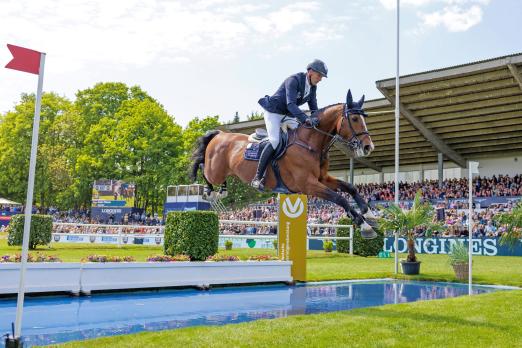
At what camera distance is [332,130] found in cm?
465

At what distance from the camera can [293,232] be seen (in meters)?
11.6

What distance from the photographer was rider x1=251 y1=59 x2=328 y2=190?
4.43 meters

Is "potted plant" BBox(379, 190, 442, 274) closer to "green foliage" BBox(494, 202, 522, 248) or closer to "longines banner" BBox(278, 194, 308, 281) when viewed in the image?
"green foliage" BBox(494, 202, 522, 248)

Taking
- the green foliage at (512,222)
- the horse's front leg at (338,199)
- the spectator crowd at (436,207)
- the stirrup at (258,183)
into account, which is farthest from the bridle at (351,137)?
the spectator crowd at (436,207)

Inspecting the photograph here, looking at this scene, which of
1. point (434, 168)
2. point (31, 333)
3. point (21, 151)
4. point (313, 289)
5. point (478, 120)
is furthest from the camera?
point (21, 151)

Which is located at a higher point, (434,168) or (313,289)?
(434,168)

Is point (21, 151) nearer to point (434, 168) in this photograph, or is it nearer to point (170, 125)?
point (170, 125)

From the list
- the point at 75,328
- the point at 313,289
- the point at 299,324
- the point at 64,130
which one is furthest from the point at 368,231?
the point at 64,130

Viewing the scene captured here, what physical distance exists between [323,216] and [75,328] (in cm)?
2653

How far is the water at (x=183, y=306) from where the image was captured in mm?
5796

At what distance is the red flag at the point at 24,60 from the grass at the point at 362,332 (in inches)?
90.3

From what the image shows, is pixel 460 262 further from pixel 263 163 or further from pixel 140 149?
pixel 140 149

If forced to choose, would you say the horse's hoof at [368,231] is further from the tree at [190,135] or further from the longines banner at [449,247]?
the tree at [190,135]

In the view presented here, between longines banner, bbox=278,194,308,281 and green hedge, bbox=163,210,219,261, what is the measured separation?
1.74 meters
